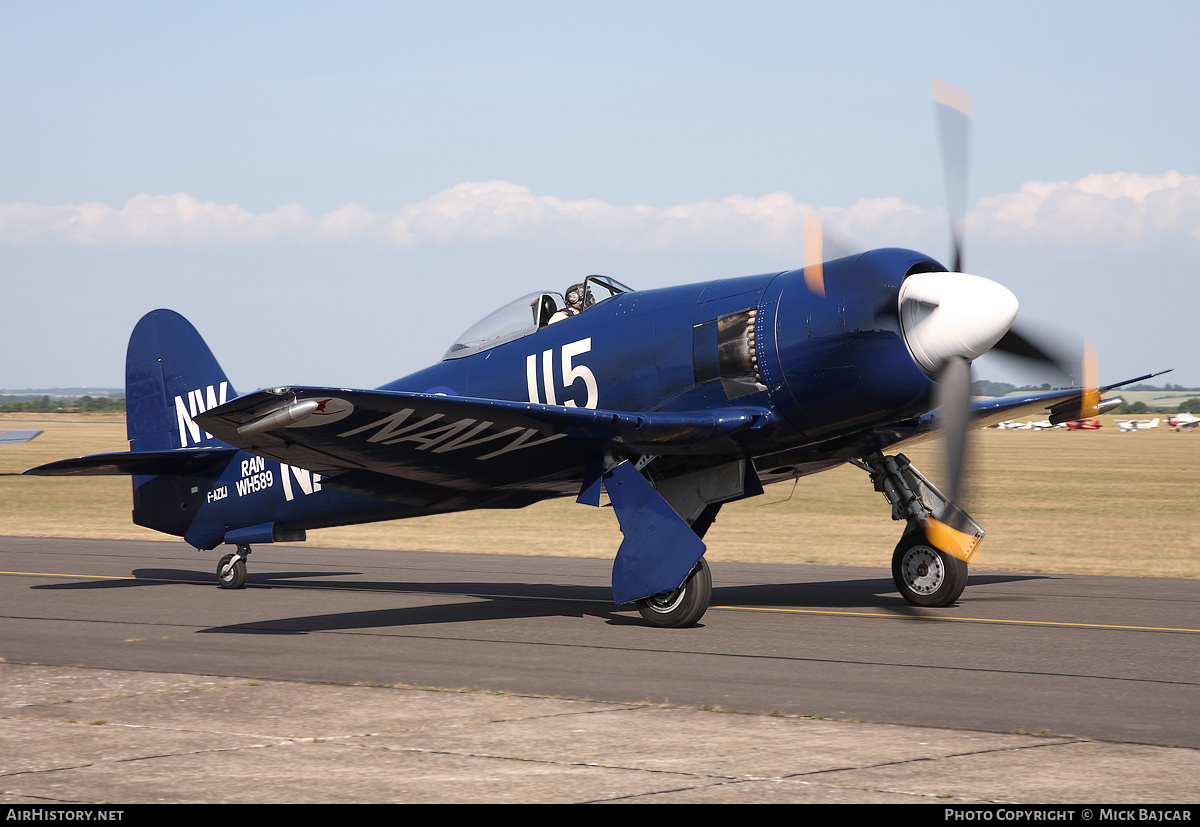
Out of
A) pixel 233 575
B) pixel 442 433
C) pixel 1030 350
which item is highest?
pixel 1030 350

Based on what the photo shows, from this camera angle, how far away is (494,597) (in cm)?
1284

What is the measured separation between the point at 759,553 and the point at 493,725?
12.7m

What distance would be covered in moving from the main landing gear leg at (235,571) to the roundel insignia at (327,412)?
5.43 meters

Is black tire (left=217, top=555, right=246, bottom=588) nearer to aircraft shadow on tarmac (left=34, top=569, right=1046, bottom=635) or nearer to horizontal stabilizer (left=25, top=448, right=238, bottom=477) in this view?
aircraft shadow on tarmac (left=34, top=569, right=1046, bottom=635)

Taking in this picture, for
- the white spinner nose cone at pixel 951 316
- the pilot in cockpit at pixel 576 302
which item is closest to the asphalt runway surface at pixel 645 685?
the white spinner nose cone at pixel 951 316

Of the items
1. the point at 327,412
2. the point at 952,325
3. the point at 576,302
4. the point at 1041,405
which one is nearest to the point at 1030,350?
the point at 952,325

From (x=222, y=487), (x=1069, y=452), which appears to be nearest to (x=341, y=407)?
(x=222, y=487)

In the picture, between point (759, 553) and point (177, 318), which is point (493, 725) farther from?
point (759, 553)

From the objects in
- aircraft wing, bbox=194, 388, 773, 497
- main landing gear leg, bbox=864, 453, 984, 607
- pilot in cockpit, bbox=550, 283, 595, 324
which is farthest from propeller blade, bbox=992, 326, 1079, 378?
pilot in cockpit, bbox=550, 283, 595, 324

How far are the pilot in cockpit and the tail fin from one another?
5266 millimetres

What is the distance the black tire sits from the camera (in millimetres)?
13750

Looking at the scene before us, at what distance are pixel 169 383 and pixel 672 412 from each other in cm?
738

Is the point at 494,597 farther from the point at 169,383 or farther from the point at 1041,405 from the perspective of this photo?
the point at 1041,405

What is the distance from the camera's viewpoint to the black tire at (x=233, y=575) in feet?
45.1
